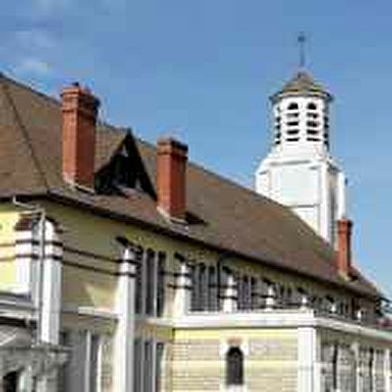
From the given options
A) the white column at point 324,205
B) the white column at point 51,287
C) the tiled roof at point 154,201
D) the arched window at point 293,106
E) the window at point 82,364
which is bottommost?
the window at point 82,364

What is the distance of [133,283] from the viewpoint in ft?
128

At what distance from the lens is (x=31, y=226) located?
34.5 metres

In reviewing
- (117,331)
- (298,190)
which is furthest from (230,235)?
(298,190)

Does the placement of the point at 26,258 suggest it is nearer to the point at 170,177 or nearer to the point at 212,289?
the point at 170,177

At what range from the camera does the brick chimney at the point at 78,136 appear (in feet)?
122

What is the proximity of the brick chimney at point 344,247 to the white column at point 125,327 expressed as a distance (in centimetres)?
2230

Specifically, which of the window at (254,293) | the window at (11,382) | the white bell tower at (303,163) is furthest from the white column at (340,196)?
the window at (11,382)

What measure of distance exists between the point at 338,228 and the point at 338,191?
6.40 metres

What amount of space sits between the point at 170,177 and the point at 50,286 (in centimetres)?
933

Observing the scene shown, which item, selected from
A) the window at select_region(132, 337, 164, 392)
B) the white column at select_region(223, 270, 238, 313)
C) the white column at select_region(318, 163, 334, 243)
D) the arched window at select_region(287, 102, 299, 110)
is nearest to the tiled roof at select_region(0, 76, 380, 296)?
the white column at select_region(223, 270, 238, 313)

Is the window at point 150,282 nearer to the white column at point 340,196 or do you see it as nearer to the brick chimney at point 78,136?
the brick chimney at point 78,136

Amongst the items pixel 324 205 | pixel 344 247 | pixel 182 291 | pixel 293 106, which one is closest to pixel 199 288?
pixel 182 291

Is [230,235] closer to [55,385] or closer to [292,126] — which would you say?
[55,385]

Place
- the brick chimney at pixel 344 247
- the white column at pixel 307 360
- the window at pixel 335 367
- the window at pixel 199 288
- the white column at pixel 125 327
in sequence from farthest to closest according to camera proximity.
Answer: the brick chimney at pixel 344 247, the window at pixel 199 288, the window at pixel 335 367, the white column at pixel 307 360, the white column at pixel 125 327
